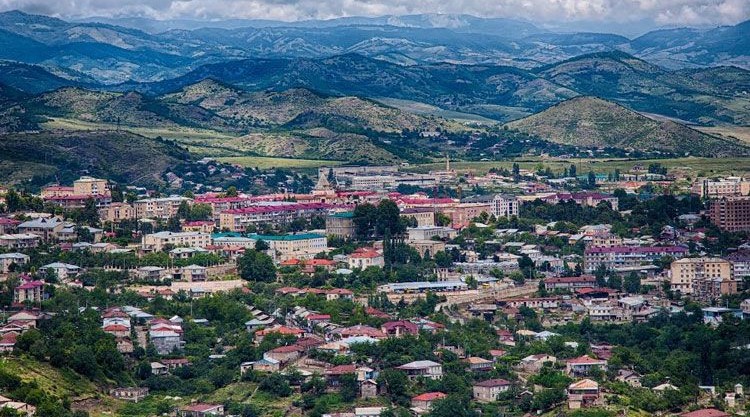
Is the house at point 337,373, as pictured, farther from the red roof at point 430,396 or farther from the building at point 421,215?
the building at point 421,215


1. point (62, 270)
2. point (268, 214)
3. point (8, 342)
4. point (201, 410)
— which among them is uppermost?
point (268, 214)

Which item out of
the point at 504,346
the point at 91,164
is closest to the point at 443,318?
the point at 504,346

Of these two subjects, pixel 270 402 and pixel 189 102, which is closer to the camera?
pixel 270 402

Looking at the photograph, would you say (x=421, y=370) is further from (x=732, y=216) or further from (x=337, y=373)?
(x=732, y=216)

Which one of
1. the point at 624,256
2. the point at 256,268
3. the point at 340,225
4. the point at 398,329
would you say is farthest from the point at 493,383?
the point at 340,225

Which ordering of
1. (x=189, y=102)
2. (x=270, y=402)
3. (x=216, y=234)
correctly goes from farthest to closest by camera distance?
(x=189, y=102) < (x=216, y=234) < (x=270, y=402)

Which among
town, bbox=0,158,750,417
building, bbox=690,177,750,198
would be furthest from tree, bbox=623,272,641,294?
building, bbox=690,177,750,198

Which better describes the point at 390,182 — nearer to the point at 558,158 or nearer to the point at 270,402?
the point at 558,158
